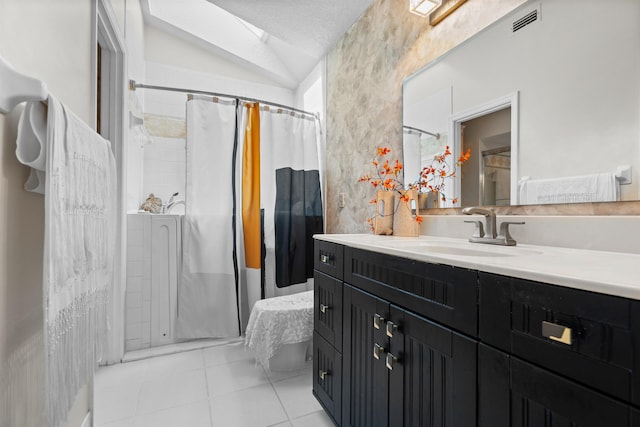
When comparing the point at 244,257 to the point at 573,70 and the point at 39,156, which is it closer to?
the point at 39,156

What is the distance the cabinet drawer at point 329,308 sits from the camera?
127 centimetres

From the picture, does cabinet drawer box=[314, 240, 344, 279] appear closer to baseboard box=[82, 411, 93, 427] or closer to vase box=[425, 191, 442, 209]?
vase box=[425, 191, 442, 209]

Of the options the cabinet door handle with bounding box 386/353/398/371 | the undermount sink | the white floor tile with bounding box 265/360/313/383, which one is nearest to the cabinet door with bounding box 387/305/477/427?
the cabinet door handle with bounding box 386/353/398/371

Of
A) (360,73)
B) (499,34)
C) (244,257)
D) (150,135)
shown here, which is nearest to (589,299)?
(499,34)

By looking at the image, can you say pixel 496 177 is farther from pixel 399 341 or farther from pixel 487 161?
pixel 399 341

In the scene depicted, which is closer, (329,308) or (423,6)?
(329,308)

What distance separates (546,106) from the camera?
1.04 meters

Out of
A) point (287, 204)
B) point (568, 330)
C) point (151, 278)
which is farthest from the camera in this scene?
point (287, 204)

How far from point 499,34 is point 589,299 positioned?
3.88ft

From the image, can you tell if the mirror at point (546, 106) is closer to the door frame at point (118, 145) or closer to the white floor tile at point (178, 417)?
the white floor tile at point (178, 417)

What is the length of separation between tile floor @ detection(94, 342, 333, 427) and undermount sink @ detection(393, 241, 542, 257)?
3.29 ft

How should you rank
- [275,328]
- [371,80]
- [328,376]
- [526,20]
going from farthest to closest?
[371,80]
[275,328]
[328,376]
[526,20]

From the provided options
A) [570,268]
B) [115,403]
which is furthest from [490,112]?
[115,403]

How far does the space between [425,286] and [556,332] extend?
321 millimetres
